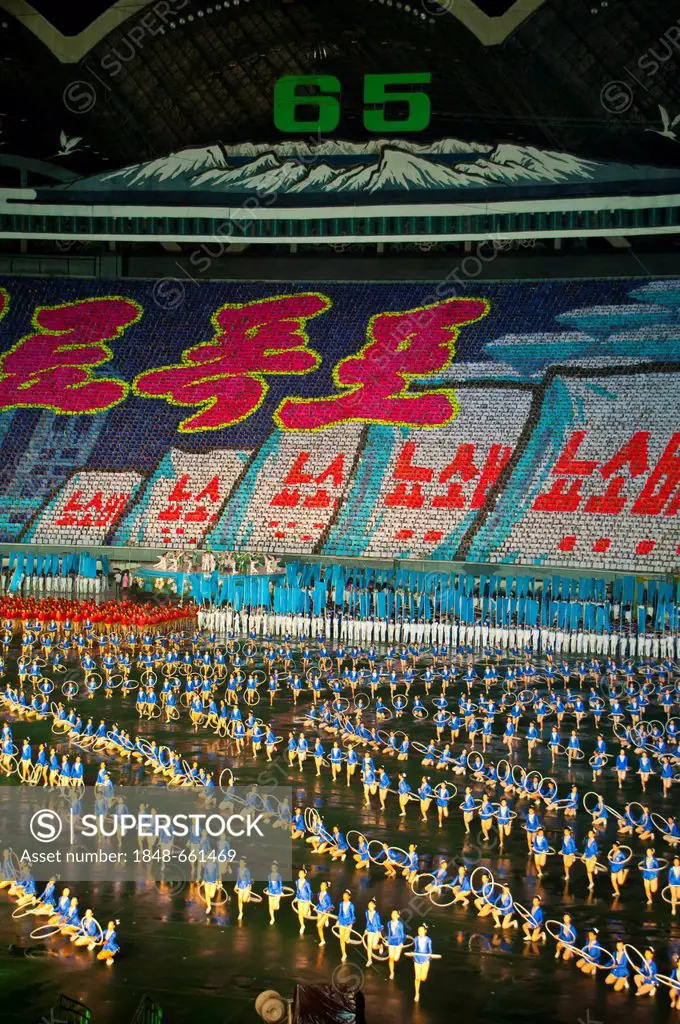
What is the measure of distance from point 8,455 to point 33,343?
6.50 metres

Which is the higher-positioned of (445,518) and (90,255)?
(90,255)

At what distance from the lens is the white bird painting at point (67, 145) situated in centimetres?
5474

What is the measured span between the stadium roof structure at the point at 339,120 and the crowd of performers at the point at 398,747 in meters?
23.2

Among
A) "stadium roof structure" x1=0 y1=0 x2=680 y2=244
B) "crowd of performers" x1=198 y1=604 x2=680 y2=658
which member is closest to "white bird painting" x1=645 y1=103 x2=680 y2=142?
"stadium roof structure" x1=0 y1=0 x2=680 y2=244

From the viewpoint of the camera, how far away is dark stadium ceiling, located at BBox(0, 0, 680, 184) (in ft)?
152

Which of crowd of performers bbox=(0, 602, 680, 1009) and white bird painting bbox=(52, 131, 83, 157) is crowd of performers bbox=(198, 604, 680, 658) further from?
white bird painting bbox=(52, 131, 83, 157)

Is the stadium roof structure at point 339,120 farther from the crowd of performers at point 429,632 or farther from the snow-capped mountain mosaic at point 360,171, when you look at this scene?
the crowd of performers at point 429,632

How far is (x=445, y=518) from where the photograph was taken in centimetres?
4662

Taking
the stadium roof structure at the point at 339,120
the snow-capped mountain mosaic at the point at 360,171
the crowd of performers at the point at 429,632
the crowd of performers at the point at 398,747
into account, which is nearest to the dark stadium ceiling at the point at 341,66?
the stadium roof structure at the point at 339,120

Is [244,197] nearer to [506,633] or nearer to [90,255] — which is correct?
[90,255]

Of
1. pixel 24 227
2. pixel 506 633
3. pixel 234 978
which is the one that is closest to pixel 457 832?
pixel 234 978

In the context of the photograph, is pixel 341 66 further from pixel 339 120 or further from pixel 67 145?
pixel 67 145

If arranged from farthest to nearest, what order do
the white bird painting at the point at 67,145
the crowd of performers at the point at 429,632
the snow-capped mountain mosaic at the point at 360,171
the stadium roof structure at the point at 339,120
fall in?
the white bird painting at the point at 67,145 < the snow-capped mountain mosaic at the point at 360,171 < the stadium roof structure at the point at 339,120 < the crowd of performers at the point at 429,632

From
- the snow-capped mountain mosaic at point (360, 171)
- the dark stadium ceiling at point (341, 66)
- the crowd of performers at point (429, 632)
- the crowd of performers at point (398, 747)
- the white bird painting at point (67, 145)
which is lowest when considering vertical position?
the crowd of performers at point (398, 747)
